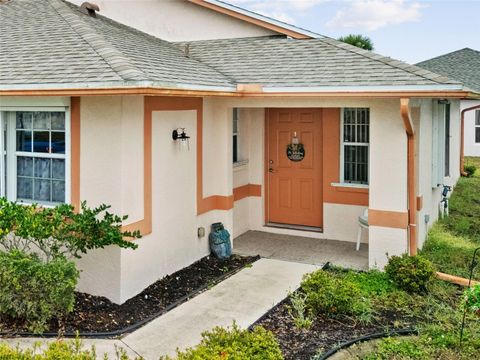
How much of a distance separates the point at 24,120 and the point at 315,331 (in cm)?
512

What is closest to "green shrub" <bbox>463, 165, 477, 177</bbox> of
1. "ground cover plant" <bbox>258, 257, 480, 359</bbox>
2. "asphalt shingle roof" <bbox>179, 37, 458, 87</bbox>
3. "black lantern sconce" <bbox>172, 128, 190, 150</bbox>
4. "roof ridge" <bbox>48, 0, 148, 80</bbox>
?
"asphalt shingle roof" <bbox>179, 37, 458, 87</bbox>

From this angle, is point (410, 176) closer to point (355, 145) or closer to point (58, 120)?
point (355, 145)

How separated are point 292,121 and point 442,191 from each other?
4409 mm

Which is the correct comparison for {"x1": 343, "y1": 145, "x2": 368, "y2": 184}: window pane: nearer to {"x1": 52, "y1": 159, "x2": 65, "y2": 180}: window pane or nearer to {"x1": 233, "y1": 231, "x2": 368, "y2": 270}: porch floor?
{"x1": 233, "y1": 231, "x2": 368, "y2": 270}: porch floor

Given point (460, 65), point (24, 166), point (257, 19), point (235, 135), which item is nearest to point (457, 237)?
point (235, 135)

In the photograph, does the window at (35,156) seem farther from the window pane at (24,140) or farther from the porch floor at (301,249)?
the porch floor at (301,249)

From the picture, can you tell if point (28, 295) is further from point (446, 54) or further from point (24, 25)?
point (446, 54)

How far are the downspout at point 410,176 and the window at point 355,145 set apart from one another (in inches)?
72.5

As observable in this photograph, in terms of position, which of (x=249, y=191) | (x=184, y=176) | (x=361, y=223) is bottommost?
(x=361, y=223)

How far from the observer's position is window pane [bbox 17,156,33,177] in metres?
7.72

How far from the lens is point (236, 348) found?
167 inches

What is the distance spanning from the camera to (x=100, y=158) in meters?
7.00

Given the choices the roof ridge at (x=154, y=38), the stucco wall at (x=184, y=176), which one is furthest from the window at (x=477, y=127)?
the roof ridge at (x=154, y=38)

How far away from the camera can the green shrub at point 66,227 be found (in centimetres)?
634
